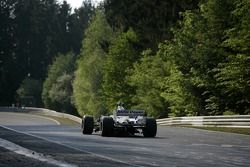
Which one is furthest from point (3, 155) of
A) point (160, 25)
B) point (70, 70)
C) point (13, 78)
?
point (13, 78)

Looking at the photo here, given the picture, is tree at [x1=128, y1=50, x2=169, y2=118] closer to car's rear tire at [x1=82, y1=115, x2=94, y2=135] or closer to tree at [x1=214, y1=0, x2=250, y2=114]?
tree at [x1=214, y1=0, x2=250, y2=114]

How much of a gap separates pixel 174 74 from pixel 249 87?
1218 cm

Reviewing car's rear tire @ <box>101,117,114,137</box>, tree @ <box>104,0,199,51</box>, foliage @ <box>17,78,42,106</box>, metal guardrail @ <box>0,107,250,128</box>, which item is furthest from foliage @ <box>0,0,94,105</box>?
car's rear tire @ <box>101,117,114,137</box>

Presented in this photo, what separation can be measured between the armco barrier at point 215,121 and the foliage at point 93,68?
109 feet

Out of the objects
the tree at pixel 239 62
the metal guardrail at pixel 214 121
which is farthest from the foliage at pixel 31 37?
the tree at pixel 239 62

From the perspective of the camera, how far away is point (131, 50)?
7088 centimetres

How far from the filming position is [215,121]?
39.3 meters

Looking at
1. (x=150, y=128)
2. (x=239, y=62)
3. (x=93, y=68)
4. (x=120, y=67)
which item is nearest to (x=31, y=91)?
(x=93, y=68)

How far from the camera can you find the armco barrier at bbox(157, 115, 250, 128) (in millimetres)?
35747

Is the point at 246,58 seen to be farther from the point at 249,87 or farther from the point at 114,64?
the point at 114,64

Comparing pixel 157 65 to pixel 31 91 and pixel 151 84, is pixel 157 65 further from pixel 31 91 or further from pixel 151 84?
pixel 31 91

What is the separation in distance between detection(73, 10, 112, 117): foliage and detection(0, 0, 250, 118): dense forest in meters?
0.13

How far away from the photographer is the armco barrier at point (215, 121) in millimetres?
35747

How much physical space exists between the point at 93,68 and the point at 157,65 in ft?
79.4
